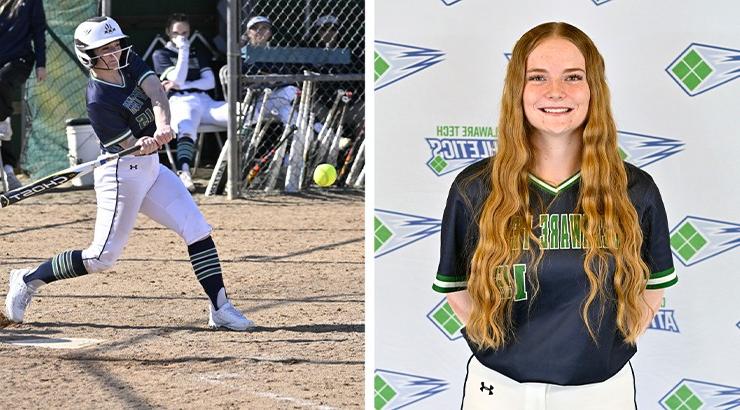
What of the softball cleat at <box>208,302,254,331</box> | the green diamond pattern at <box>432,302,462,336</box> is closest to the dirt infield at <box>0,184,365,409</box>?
the softball cleat at <box>208,302,254,331</box>

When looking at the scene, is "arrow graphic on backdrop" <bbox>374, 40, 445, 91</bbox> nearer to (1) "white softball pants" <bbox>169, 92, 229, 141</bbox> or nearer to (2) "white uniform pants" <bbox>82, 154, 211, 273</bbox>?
(2) "white uniform pants" <bbox>82, 154, 211, 273</bbox>

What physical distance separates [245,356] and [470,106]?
2700mm

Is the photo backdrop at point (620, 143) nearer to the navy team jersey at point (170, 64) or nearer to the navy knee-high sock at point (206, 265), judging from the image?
the navy knee-high sock at point (206, 265)

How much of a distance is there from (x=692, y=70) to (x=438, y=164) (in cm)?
91

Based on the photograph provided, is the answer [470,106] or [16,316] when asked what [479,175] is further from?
[16,316]

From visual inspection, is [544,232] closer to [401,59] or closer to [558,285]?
[558,285]

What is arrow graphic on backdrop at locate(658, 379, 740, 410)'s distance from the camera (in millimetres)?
4645

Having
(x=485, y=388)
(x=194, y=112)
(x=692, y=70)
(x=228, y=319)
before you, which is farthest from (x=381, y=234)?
(x=194, y=112)

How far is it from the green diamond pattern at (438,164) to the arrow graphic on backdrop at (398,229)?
0.57 feet

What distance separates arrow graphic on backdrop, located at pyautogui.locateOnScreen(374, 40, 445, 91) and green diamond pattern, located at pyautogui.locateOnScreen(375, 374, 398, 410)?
1.06 m

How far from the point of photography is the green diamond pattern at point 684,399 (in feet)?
15.3

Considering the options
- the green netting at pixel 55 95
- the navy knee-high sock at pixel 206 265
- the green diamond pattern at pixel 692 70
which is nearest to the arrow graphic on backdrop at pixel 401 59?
the green diamond pattern at pixel 692 70

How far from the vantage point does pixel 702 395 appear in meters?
4.67

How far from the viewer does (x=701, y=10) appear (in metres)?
4.48
